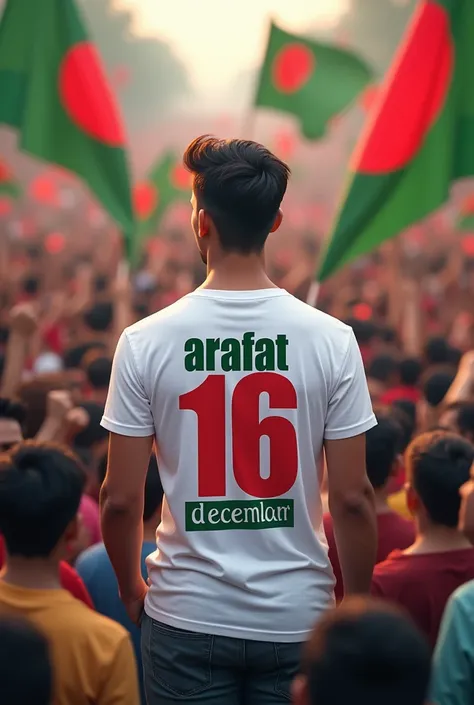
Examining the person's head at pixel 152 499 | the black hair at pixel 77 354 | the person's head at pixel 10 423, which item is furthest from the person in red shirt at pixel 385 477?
Result: the black hair at pixel 77 354

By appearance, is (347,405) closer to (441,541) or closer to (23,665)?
(441,541)

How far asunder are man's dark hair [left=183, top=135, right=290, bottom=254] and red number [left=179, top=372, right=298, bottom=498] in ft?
1.06

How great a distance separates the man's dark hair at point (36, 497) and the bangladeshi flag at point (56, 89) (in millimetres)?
5076

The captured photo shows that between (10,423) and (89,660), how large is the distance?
80.3 inches

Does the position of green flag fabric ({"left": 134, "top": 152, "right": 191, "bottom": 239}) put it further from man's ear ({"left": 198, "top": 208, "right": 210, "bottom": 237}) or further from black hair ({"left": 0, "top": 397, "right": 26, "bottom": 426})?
man's ear ({"left": 198, "top": 208, "right": 210, "bottom": 237})

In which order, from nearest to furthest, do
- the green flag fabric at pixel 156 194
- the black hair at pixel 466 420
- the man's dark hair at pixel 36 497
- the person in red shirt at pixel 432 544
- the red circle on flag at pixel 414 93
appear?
the man's dark hair at pixel 36 497
the person in red shirt at pixel 432 544
the black hair at pixel 466 420
the red circle on flag at pixel 414 93
the green flag fabric at pixel 156 194

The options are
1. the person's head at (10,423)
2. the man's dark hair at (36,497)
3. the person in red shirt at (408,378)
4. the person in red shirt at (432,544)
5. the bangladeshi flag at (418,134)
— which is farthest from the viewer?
the person in red shirt at (408,378)

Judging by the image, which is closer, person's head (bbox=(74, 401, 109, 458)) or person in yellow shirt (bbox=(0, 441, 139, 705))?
person in yellow shirt (bbox=(0, 441, 139, 705))

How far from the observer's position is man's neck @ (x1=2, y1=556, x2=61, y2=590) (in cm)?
295

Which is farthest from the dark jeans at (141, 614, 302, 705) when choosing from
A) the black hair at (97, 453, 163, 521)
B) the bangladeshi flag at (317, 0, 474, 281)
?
the bangladeshi flag at (317, 0, 474, 281)

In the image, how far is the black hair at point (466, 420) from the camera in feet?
17.4

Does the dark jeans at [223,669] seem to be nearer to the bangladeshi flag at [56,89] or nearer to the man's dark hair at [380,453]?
the man's dark hair at [380,453]

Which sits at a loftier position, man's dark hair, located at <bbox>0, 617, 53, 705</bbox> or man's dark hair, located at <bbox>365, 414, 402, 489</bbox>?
man's dark hair, located at <bbox>0, 617, 53, 705</bbox>

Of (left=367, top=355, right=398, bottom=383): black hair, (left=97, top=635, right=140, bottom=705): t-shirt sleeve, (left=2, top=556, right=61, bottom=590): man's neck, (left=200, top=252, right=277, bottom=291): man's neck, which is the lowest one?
(left=367, top=355, right=398, bottom=383): black hair
